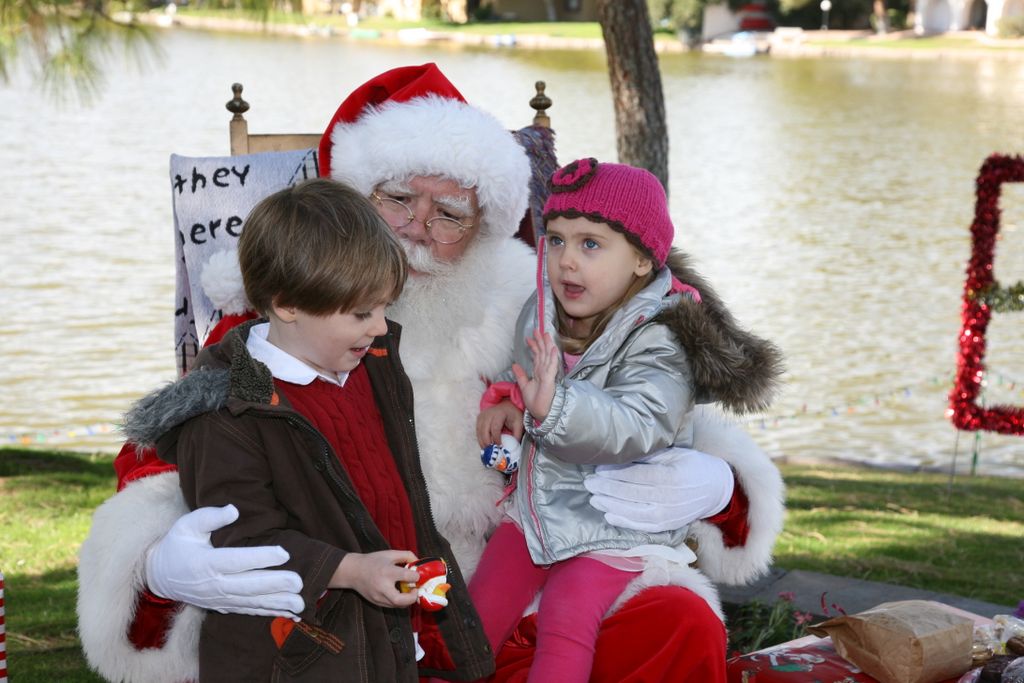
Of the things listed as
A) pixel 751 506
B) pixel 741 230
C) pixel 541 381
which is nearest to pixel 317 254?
pixel 541 381

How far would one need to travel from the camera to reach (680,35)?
1795 inches

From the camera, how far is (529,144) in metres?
3.34

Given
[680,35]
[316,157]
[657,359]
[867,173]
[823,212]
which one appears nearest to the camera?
[657,359]

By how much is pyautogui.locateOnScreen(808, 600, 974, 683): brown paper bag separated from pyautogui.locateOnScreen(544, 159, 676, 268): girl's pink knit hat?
3.34 feet

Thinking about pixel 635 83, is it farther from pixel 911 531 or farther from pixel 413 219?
pixel 413 219

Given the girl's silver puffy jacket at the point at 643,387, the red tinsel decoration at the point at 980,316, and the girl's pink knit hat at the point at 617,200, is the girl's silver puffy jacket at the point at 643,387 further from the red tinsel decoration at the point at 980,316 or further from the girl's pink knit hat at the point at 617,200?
the red tinsel decoration at the point at 980,316

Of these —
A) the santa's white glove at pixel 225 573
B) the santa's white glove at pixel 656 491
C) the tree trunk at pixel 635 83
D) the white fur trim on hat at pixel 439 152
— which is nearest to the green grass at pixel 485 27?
the tree trunk at pixel 635 83

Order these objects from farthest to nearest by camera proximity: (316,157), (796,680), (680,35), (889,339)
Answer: (680,35) < (889,339) < (316,157) < (796,680)

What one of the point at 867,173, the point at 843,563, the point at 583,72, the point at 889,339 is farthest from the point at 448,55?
the point at 843,563

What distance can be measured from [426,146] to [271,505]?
3.19 ft

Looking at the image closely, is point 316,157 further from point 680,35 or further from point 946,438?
point 680,35

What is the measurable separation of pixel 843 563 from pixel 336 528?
3.08 meters

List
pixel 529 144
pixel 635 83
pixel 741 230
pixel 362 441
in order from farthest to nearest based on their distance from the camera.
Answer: pixel 741 230
pixel 635 83
pixel 529 144
pixel 362 441

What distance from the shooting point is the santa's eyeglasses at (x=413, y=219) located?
8.51 feet
